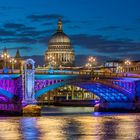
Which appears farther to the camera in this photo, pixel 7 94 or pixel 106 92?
pixel 106 92

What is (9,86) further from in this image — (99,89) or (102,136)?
(102,136)

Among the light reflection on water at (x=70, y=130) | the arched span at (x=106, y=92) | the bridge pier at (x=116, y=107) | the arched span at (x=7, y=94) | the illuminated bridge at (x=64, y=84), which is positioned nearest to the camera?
the light reflection on water at (x=70, y=130)

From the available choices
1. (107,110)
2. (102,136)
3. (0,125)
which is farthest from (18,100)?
(102,136)

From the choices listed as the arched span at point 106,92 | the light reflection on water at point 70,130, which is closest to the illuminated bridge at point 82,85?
the arched span at point 106,92

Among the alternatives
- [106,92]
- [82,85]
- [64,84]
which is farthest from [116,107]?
[64,84]

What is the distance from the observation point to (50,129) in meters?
84.3

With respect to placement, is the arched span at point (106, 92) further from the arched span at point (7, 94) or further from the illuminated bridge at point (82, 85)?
the arched span at point (7, 94)

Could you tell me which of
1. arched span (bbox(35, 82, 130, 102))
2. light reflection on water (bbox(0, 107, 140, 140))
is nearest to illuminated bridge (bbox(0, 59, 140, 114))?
arched span (bbox(35, 82, 130, 102))

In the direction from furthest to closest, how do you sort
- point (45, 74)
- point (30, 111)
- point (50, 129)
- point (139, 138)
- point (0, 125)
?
point (45, 74) → point (30, 111) → point (0, 125) → point (50, 129) → point (139, 138)

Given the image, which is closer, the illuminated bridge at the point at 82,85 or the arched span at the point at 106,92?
the illuminated bridge at the point at 82,85

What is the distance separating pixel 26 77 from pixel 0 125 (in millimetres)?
34365

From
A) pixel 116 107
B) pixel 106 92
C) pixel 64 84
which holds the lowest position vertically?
pixel 116 107

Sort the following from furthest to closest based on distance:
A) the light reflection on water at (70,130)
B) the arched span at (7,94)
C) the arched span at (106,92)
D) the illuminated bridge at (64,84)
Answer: the arched span at (106,92) → the illuminated bridge at (64,84) → the arched span at (7,94) → the light reflection on water at (70,130)

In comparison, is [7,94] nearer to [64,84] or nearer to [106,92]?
[64,84]
